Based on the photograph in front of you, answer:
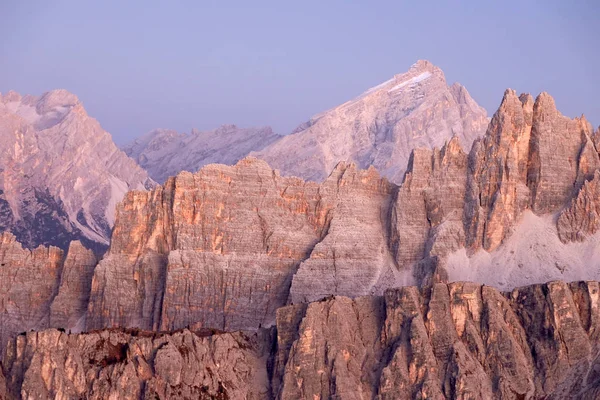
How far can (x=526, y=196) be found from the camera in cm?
13812

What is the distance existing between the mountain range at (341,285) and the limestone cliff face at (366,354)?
0.44ft

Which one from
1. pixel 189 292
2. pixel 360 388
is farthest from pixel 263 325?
pixel 360 388

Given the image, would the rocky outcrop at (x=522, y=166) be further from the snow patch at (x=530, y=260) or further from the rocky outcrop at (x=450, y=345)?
the rocky outcrop at (x=450, y=345)

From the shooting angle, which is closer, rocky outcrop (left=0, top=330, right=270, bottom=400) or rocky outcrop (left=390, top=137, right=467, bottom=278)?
rocky outcrop (left=0, top=330, right=270, bottom=400)

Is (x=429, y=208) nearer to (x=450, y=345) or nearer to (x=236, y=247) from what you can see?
(x=236, y=247)

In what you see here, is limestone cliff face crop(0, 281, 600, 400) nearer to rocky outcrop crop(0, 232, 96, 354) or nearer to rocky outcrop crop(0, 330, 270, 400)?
rocky outcrop crop(0, 330, 270, 400)

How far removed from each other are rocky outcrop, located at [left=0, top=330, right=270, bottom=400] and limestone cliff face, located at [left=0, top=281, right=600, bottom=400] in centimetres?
8

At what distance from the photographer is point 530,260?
443ft

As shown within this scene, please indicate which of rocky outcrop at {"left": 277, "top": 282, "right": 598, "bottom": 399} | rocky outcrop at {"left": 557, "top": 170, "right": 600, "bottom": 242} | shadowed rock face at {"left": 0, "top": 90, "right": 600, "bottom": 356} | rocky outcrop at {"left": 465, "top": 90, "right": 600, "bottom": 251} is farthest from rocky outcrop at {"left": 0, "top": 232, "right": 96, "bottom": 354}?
rocky outcrop at {"left": 557, "top": 170, "right": 600, "bottom": 242}

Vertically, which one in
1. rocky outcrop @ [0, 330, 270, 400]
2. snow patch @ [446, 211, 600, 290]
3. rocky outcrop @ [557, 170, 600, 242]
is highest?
rocky outcrop @ [557, 170, 600, 242]

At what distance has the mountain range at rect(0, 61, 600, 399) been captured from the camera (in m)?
118

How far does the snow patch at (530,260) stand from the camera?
5246 inches

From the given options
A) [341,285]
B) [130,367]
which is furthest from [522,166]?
[130,367]

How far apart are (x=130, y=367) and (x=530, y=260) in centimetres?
3272
